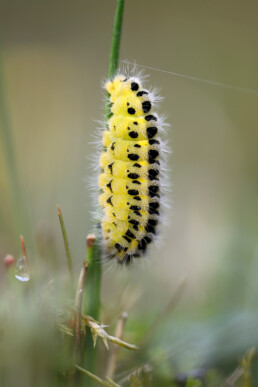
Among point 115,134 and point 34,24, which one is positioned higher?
point 115,134

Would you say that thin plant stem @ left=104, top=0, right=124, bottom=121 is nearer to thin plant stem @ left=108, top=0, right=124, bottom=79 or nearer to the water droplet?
thin plant stem @ left=108, top=0, right=124, bottom=79

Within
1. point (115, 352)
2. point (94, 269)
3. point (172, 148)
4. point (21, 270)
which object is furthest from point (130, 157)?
point (172, 148)

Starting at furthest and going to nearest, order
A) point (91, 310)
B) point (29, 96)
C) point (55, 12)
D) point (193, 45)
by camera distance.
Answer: point (55, 12) < point (193, 45) < point (29, 96) < point (91, 310)

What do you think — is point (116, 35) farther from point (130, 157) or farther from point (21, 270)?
point (21, 270)

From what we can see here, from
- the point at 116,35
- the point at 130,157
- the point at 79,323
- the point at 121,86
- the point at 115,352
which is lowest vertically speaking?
the point at 115,352

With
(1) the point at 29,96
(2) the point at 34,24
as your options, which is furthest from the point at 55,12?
(1) the point at 29,96

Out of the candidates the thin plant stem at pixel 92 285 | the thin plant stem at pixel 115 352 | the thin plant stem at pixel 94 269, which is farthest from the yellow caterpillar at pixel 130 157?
the thin plant stem at pixel 115 352

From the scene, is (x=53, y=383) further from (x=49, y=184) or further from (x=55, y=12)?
(x=55, y=12)
